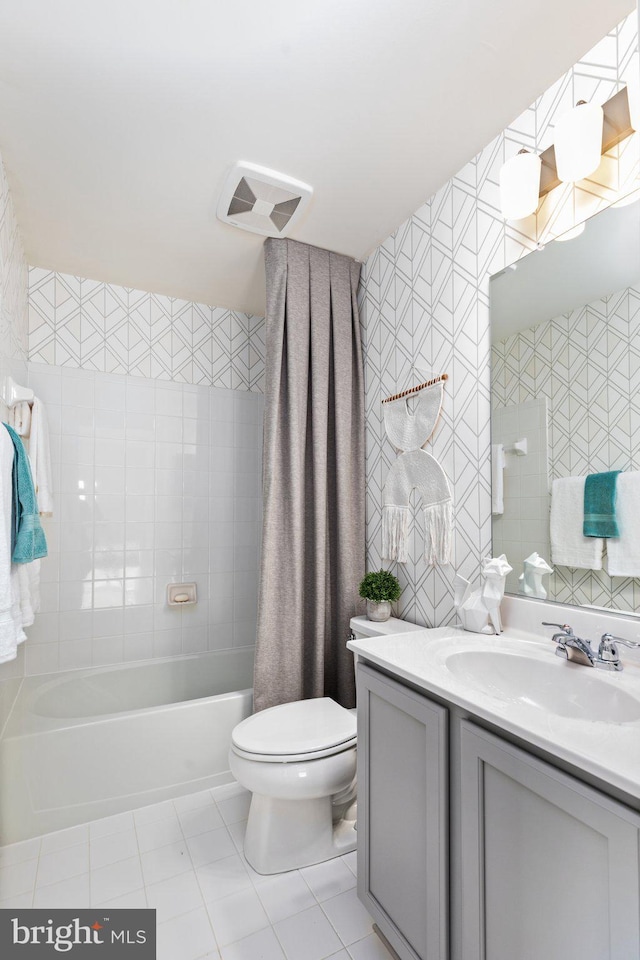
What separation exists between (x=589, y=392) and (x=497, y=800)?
1000 millimetres

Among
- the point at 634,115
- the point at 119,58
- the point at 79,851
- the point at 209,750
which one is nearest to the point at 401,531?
the point at 209,750

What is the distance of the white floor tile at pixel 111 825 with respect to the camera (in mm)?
1782

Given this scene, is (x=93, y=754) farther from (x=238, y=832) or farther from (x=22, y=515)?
(x=22, y=515)

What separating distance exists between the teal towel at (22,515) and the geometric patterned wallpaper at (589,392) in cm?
164

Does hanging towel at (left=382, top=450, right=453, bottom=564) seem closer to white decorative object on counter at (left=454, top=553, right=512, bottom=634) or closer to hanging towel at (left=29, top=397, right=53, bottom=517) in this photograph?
white decorative object on counter at (left=454, top=553, right=512, bottom=634)

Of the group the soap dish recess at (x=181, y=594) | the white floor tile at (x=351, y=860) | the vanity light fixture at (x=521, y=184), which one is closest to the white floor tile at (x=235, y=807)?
the white floor tile at (x=351, y=860)

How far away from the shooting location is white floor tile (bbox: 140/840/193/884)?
5.12 ft

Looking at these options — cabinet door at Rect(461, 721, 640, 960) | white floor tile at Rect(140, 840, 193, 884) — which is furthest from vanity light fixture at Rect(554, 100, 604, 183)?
white floor tile at Rect(140, 840, 193, 884)

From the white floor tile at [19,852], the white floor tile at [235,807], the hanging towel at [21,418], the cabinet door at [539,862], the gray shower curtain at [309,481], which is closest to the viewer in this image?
the cabinet door at [539,862]

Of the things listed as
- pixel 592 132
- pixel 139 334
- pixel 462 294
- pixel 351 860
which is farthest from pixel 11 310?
pixel 351 860

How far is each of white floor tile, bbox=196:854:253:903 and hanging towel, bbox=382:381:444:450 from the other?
1606 millimetres

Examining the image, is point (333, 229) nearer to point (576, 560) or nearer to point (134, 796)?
point (576, 560)

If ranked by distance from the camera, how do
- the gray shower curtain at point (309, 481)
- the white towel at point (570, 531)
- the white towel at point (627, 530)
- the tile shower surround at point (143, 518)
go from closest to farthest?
the white towel at point (627, 530)
the white towel at point (570, 531)
the gray shower curtain at point (309, 481)
the tile shower surround at point (143, 518)

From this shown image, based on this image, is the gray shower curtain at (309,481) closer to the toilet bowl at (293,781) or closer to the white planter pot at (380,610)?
the white planter pot at (380,610)
